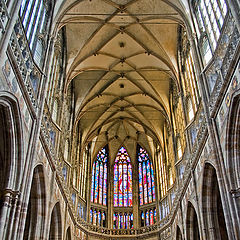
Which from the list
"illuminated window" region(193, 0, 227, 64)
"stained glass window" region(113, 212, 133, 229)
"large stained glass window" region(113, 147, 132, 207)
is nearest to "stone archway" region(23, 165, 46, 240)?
"illuminated window" region(193, 0, 227, 64)

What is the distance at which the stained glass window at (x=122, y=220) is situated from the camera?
1264 inches

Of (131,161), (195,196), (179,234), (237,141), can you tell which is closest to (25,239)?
(195,196)

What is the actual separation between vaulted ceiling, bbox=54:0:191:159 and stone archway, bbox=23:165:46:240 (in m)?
9.15

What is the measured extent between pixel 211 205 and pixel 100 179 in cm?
1844

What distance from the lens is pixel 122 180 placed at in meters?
35.2

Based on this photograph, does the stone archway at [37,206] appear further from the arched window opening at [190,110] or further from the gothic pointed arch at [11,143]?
the arched window opening at [190,110]

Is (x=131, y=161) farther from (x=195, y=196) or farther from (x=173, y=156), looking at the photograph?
(x=195, y=196)

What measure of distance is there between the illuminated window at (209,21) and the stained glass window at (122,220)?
1948 cm

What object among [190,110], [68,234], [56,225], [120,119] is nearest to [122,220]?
[68,234]

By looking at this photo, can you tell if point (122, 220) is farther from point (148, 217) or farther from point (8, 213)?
point (8, 213)

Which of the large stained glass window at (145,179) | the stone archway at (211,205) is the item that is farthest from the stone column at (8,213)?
the large stained glass window at (145,179)

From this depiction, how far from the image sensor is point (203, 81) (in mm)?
17391

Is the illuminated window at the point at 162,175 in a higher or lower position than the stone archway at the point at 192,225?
higher

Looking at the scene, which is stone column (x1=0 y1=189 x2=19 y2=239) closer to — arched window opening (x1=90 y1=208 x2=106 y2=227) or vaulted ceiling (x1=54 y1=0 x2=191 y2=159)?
vaulted ceiling (x1=54 y1=0 x2=191 y2=159)
